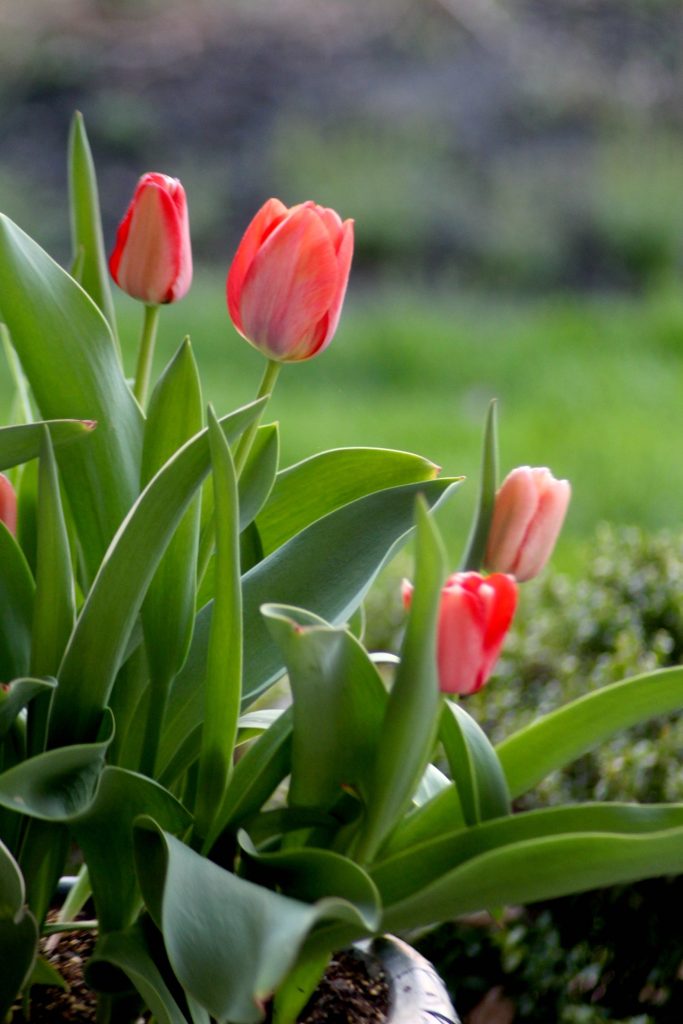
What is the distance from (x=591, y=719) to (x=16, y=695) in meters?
0.29

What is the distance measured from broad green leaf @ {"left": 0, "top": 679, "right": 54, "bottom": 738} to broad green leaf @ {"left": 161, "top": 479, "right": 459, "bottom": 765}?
0.13 meters

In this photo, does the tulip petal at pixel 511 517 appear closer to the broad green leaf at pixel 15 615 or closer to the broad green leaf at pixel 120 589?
the broad green leaf at pixel 120 589

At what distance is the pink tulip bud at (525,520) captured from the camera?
0.77 meters

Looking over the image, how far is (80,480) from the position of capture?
2.67 feet

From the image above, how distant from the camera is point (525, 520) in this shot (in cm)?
77

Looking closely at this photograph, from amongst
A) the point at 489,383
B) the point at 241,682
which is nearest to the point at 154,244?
the point at 241,682

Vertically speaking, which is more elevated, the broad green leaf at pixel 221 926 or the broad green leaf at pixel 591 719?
the broad green leaf at pixel 591 719

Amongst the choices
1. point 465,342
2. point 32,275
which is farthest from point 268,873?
point 465,342

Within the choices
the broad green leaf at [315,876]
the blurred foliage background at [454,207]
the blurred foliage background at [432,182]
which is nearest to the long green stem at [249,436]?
the broad green leaf at [315,876]

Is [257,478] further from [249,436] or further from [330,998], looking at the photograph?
[330,998]

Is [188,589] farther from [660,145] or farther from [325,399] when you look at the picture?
[660,145]

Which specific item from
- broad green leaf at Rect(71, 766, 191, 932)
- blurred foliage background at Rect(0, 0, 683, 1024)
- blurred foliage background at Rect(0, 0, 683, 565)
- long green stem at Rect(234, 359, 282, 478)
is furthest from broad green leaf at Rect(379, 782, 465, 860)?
blurred foliage background at Rect(0, 0, 683, 565)

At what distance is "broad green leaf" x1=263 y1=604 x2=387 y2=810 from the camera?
0.64m

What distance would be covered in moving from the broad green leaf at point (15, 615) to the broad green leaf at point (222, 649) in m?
→ 0.13
